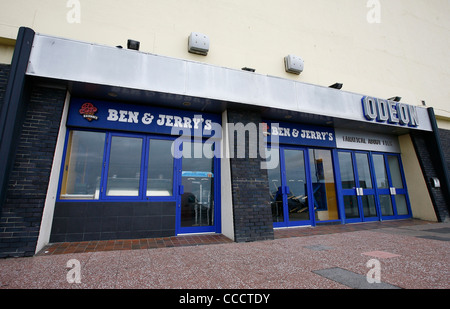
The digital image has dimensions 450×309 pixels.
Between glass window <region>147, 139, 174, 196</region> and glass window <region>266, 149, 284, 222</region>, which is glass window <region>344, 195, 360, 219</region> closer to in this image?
glass window <region>266, 149, 284, 222</region>

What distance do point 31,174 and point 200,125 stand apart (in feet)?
12.1

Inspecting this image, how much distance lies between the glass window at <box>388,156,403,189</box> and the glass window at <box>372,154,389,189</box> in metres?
0.42

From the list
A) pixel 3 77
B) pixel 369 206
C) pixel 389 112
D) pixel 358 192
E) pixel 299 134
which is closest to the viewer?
pixel 3 77

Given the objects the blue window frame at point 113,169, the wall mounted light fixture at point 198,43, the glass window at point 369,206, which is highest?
the wall mounted light fixture at point 198,43

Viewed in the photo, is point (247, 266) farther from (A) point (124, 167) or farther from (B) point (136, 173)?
(A) point (124, 167)

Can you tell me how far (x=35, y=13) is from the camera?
486 cm

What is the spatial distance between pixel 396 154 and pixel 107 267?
10.4 m

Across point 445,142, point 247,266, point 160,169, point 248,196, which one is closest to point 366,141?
point 445,142

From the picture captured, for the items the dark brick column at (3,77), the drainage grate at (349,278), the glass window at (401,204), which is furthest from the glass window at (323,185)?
the dark brick column at (3,77)

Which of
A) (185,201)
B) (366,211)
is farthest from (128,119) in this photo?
(366,211)

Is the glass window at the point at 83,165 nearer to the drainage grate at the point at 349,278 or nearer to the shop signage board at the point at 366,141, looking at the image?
the drainage grate at the point at 349,278

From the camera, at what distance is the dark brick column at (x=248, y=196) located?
5129 millimetres

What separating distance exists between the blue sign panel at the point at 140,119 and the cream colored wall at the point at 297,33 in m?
1.51

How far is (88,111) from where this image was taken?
5.08 meters
